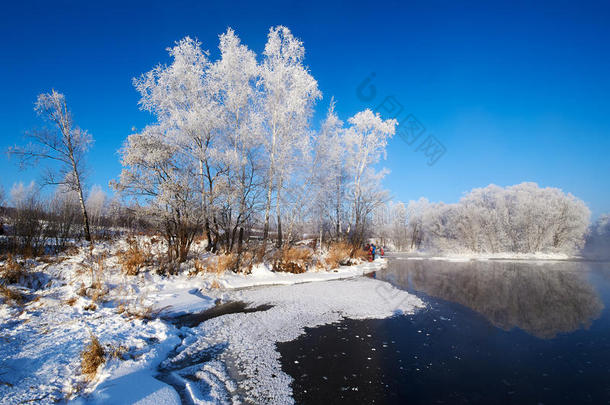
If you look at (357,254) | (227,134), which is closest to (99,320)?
(227,134)

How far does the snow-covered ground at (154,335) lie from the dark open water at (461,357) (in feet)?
1.62

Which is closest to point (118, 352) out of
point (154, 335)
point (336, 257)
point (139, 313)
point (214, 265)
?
point (154, 335)

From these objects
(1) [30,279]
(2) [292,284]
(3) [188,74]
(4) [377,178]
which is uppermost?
(3) [188,74]

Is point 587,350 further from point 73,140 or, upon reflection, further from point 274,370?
point 73,140

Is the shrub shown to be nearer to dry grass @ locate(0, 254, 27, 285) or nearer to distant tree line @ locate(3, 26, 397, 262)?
distant tree line @ locate(3, 26, 397, 262)

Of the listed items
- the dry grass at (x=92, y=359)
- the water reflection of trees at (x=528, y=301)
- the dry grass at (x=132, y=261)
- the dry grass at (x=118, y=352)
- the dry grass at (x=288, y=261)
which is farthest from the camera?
the dry grass at (x=288, y=261)

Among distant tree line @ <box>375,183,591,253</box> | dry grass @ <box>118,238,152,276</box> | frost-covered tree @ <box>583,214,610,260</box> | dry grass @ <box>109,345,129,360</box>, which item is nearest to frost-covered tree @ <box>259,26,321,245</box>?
dry grass @ <box>118,238,152,276</box>

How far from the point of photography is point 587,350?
4.54m

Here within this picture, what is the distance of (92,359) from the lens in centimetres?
343

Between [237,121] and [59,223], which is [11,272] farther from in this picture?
[237,121]

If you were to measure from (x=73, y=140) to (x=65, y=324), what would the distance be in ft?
50.2

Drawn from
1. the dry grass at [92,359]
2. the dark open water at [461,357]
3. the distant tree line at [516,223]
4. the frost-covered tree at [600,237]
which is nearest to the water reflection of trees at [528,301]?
the dark open water at [461,357]

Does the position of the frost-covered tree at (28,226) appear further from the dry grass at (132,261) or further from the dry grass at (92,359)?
the dry grass at (92,359)

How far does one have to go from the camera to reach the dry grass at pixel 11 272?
6.23m
